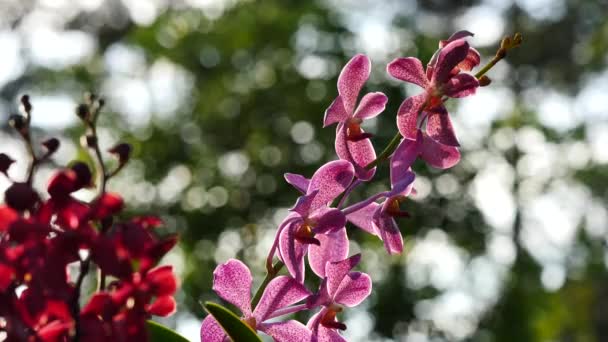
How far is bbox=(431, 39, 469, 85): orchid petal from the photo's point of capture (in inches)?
29.9

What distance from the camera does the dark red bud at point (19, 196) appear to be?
61 cm

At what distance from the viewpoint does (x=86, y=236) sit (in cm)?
59

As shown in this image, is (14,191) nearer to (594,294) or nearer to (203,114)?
(203,114)

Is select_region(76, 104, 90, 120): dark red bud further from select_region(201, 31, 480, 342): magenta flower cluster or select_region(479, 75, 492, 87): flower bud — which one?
select_region(479, 75, 492, 87): flower bud

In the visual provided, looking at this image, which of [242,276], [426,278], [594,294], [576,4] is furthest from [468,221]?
[242,276]

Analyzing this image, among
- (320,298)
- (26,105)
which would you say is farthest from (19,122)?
(320,298)

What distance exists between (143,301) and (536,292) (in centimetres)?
919

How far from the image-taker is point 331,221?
74 centimetres

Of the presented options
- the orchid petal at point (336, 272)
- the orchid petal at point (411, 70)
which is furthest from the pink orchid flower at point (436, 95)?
the orchid petal at point (336, 272)

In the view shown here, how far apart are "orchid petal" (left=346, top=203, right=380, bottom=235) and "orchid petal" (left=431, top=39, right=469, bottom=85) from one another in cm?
11

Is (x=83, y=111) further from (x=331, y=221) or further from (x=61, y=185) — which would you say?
(x=331, y=221)

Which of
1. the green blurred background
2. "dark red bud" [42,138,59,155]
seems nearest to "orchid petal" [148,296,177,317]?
"dark red bud" [42,138,59,155]

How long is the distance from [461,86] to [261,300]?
226 millimetres

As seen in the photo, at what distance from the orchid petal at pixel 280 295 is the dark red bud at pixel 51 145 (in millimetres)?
196
